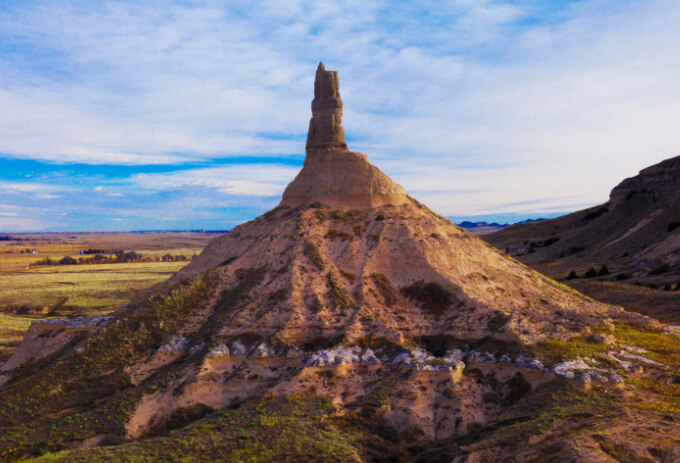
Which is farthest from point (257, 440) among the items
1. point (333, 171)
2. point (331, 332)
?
point (333, 171)

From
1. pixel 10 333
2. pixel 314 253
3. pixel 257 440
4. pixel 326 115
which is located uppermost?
pixel 326 115

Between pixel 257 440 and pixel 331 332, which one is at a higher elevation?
pixel 331 332

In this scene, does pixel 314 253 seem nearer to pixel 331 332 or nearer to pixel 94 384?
pixel 331 332

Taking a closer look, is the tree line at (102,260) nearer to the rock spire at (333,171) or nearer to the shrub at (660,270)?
the rock spire at (333,171)

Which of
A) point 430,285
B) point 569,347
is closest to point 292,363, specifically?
point 430,285

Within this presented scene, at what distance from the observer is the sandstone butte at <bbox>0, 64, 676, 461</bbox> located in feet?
77.6

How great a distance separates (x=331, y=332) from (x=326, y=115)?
1835cm

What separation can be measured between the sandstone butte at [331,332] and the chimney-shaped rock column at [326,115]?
0.36ft

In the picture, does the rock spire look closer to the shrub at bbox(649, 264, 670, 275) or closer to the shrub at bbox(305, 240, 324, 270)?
the shrub at bbox(305, 240, 324, 270)

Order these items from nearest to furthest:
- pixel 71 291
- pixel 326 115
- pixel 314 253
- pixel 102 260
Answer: pixel 314 253, pixel 326 115, pixel 71 291, pixel 102 260

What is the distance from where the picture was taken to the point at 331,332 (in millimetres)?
27656

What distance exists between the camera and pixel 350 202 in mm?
36969

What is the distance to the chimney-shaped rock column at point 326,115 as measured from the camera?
3753cm

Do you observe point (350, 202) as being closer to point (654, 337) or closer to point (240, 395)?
point (240, 395)
